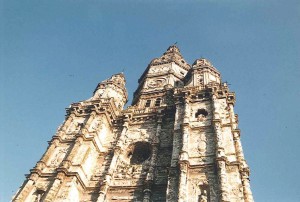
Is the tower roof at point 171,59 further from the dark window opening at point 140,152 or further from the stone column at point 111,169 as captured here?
the dark window opening at point 140,152

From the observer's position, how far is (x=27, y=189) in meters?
17.1

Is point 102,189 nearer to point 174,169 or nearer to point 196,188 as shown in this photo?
point 174,169

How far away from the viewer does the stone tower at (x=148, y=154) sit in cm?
1590

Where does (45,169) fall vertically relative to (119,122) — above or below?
below

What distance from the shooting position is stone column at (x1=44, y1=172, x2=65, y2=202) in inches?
640

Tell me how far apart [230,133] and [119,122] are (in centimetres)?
971

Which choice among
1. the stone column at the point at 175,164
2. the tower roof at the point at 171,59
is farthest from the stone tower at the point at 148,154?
the tower roof at the point at 171,59

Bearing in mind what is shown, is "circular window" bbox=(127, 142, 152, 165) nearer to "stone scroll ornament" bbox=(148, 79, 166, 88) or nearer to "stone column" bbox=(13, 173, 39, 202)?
"stone column" bbox=(13, 173, 39, 202)

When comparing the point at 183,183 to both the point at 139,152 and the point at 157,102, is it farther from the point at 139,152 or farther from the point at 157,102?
the point at 157,102

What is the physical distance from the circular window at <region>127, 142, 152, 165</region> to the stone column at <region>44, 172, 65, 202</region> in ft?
18.3

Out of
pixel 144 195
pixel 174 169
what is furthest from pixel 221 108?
pixel 144 195

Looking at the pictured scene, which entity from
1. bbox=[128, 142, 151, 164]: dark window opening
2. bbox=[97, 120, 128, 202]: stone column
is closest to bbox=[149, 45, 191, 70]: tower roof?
bbox=[97, 120, 128, 202]: stone column

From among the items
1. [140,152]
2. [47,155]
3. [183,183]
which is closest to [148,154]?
[140,152]

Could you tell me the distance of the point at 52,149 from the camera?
20250 millimetres
